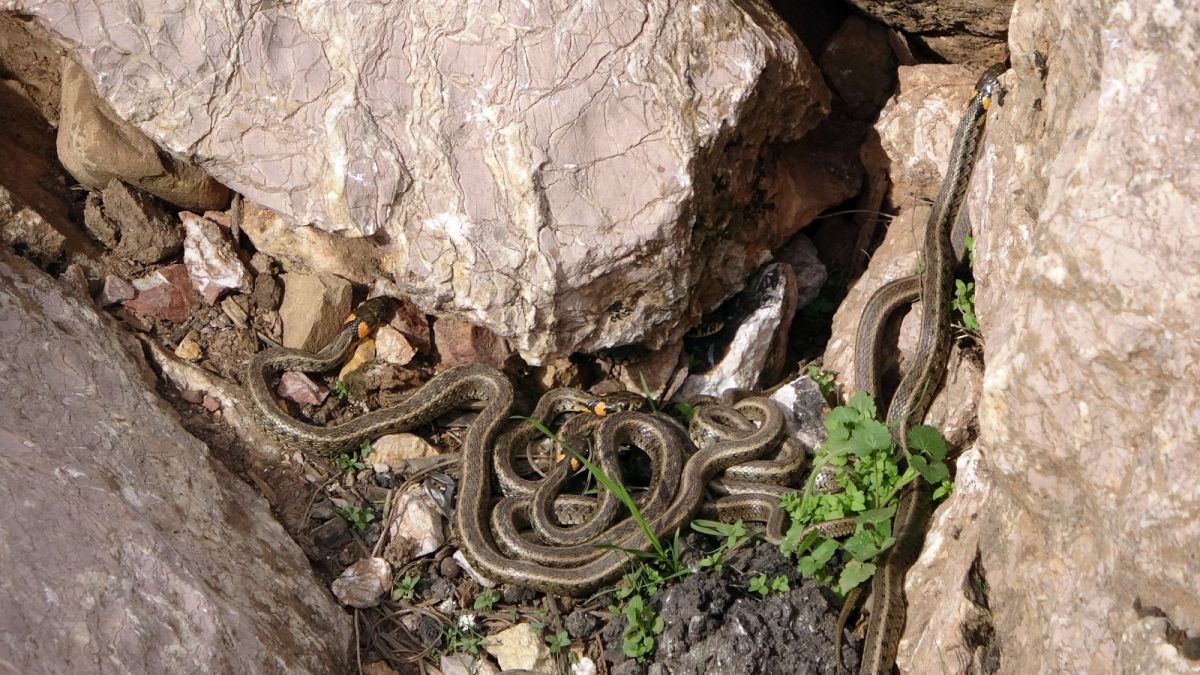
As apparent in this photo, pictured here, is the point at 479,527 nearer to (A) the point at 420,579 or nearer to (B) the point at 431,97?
(A) the point at 420,579

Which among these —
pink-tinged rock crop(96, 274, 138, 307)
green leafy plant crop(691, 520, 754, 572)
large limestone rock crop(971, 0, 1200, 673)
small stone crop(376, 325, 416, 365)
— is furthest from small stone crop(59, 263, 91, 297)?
large limestone rock crop(971, 0, 1200, 673)

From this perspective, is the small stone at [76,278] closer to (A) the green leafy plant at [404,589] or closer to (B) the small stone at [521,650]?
(A) the green leafy plant at [404,589]

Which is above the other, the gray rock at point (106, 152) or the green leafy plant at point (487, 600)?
the gray rock at point (106, 152)

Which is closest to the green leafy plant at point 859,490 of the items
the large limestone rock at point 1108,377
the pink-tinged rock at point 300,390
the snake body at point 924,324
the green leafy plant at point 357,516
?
the snake body at point 924,324

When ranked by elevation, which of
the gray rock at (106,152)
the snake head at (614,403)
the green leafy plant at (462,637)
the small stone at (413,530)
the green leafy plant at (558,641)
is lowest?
the green leafy plant at (558,641)

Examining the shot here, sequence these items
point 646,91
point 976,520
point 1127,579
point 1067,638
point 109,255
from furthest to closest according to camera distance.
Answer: point 109,255 < point 646,91 < point 976,520 < point 1067,638 < point 1127,579

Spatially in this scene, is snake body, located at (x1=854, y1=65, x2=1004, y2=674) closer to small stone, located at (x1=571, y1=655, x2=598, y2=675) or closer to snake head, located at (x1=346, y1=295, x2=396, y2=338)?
small stone, located at (x1=571, y1=655, x2=598, y2=675)

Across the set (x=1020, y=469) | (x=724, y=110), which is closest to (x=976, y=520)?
(x=1020, y=469)
